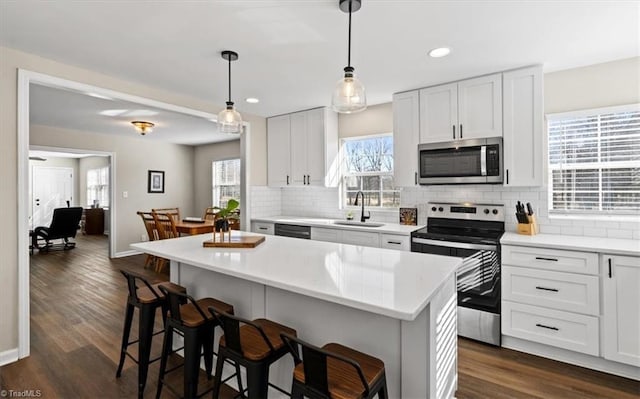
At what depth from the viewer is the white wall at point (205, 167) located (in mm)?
7008

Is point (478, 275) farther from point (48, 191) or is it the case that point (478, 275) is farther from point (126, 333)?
point (48, 191)

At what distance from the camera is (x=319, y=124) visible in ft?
13.4

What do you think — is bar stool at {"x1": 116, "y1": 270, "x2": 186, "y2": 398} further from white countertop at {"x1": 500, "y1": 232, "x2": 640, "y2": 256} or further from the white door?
the white door

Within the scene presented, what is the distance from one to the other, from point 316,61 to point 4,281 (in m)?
2.95

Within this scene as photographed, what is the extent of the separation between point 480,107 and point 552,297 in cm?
173

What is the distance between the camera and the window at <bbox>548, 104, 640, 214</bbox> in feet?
8.54

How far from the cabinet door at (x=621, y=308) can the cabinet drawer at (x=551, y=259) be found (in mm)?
85

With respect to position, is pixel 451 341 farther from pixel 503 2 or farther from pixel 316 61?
pixel 316 61

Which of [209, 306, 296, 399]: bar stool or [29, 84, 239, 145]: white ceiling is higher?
[29, 84, 239, 145]: white ceiling

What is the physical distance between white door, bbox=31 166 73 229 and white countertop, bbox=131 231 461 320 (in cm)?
914

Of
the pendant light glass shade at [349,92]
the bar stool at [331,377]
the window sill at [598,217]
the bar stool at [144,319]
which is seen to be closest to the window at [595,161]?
the window sill at [598,217]

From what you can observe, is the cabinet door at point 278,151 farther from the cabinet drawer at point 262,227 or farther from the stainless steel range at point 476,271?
the stainless steel range at point 476,271

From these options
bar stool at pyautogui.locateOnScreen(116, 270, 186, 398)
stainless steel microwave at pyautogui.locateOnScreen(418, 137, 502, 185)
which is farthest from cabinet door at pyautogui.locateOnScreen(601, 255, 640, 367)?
bar stool at pyautogui.locateOnScreen(116, 270, 186, 398)

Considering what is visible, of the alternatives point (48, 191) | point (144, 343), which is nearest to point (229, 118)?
point (144, 343)
